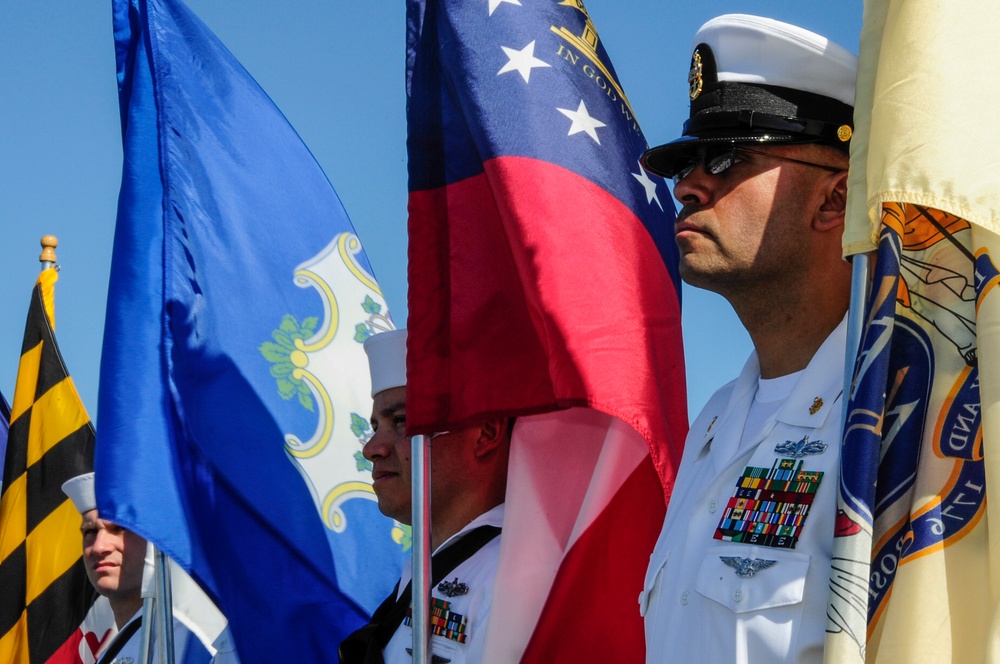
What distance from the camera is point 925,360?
2.70m

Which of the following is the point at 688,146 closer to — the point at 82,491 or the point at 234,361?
the point at 234,361

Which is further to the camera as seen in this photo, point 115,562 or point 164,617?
point 115,562

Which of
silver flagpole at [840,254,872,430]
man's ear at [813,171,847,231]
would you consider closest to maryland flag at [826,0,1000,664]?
silver flagpole at [840,254,872,430]

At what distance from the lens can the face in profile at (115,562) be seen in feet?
22.4

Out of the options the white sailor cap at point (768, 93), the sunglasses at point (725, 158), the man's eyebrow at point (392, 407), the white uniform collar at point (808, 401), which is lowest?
the man's eyebrow at point (392, 407)

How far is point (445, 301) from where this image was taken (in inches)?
185

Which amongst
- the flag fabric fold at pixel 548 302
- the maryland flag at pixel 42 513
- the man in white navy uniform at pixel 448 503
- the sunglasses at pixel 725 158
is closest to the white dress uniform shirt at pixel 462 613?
the man in white navy uniform at pixel 448 503

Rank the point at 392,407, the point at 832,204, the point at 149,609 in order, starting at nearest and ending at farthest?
the point at 832,204 < the point at 392,407 < the point at 149,609

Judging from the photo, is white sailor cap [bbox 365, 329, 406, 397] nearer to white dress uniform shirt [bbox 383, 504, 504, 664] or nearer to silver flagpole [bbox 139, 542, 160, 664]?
white dress uniform shirt [bbox 383, 504, 504, 664]

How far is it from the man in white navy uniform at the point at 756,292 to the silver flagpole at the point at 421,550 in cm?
104

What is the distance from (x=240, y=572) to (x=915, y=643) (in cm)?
Result: 356

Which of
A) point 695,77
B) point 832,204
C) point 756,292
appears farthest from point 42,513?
point 832,204

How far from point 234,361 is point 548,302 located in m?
2.00

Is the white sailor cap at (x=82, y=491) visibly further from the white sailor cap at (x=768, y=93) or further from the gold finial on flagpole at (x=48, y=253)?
the white sailor cap at (x=768, y=93)
